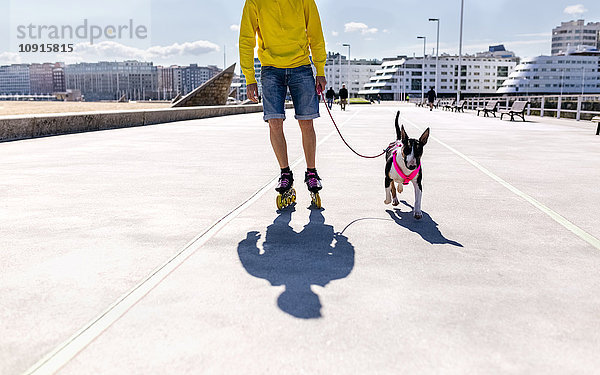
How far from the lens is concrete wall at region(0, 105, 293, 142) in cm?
1294

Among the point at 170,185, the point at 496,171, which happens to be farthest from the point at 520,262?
the point at 496,171

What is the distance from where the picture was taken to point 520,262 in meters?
3.50

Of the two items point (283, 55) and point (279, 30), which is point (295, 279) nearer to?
point (283, 55)

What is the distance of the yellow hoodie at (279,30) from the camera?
515cm

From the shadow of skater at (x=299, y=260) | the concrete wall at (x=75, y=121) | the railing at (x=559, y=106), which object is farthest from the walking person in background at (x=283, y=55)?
the railing at (x=559, y=106)

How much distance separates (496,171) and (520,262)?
178 inches

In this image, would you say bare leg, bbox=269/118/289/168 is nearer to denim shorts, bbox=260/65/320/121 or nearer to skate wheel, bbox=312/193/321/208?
denim shorts, bbox=260/65/320/121

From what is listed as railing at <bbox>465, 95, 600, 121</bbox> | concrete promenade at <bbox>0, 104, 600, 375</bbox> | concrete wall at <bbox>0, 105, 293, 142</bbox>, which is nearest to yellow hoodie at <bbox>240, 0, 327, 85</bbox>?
concrete promenade at <bbox>0, 104, 600, 375</bbox>

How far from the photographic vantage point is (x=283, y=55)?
524 centimetres

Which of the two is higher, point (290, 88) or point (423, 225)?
point (290, 88)

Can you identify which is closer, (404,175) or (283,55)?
(404,175)

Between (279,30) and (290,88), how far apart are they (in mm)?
526

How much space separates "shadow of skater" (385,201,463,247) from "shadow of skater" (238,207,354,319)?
0.60 meters

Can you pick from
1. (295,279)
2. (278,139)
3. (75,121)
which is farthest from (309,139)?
(75,121)
